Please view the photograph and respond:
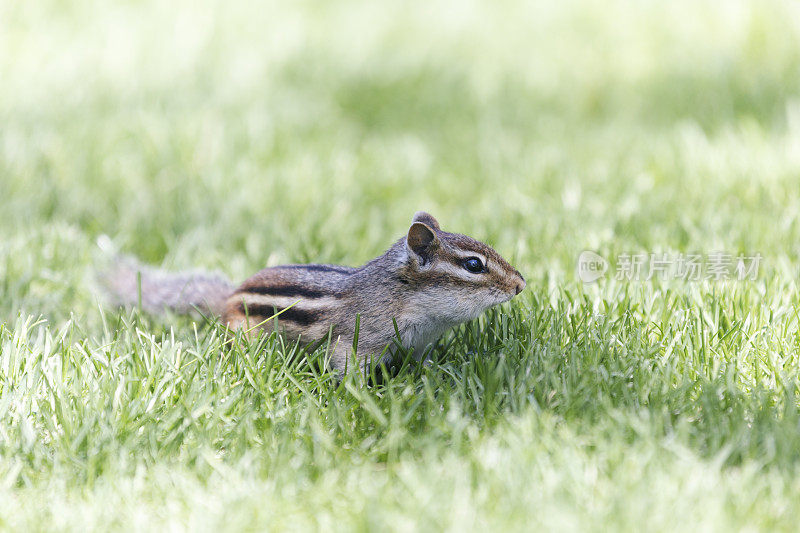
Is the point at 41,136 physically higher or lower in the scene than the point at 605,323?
higher

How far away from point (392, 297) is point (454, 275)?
26 centimetres

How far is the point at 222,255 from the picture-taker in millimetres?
4625

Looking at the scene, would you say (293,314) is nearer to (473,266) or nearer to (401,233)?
(473,266)

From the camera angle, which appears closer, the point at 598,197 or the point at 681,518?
the point at 681,518

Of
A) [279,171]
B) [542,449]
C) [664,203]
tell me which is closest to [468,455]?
[542,449]

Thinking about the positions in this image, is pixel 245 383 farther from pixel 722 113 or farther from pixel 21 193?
pixel 722 113

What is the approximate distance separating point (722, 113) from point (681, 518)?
5.44m

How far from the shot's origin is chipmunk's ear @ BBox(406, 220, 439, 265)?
10.5 feet

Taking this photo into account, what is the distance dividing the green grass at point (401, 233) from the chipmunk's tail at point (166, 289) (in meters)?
0.10

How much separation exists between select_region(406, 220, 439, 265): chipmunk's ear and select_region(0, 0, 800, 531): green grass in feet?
1.28

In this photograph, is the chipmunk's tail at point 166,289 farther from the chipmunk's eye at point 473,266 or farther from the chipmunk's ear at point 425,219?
the chipmunk's eye at point 473,266

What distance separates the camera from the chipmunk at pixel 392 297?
3176mm

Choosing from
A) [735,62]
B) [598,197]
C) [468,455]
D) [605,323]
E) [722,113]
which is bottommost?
[468,455]

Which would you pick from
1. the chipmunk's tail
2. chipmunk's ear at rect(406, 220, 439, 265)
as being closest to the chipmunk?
chipmunk's ear at rect(406, 220, 439, 265)
